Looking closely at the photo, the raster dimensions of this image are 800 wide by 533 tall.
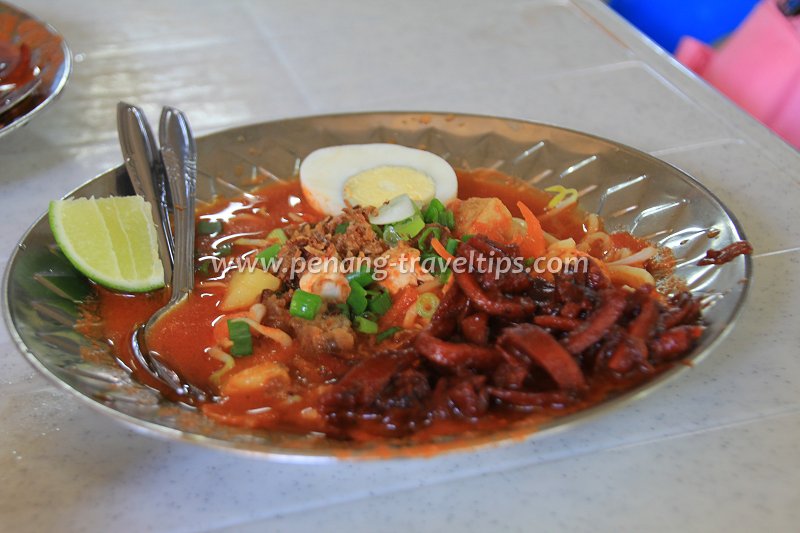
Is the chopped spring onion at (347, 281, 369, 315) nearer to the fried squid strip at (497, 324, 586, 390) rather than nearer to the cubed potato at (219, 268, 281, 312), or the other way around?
the cubed potato at (219, 268, 281, 312)

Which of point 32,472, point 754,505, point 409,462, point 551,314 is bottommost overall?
point 32,472

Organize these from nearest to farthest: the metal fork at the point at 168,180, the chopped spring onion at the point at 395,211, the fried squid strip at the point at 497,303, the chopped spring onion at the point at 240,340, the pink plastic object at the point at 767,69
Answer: the fried squid strip at the point at 497,303 < the chopped spring onion at the point at 240,340 < the metal fork at the point at 168,180 < the chopped spring onion at the point at 395,211 < the pink plastic object at the point at 767,69

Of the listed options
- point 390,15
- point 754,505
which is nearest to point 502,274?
point 754,505

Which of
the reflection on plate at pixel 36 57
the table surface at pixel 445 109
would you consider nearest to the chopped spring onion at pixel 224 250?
the table surface at pixel 445 109

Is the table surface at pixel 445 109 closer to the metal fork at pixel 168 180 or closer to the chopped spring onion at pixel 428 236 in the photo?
the metal fork at pixel 168 180

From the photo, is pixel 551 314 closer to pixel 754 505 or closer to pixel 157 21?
pixel 754 505

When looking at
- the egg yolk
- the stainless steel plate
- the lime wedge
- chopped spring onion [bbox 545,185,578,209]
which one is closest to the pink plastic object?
the stainless steel plate
